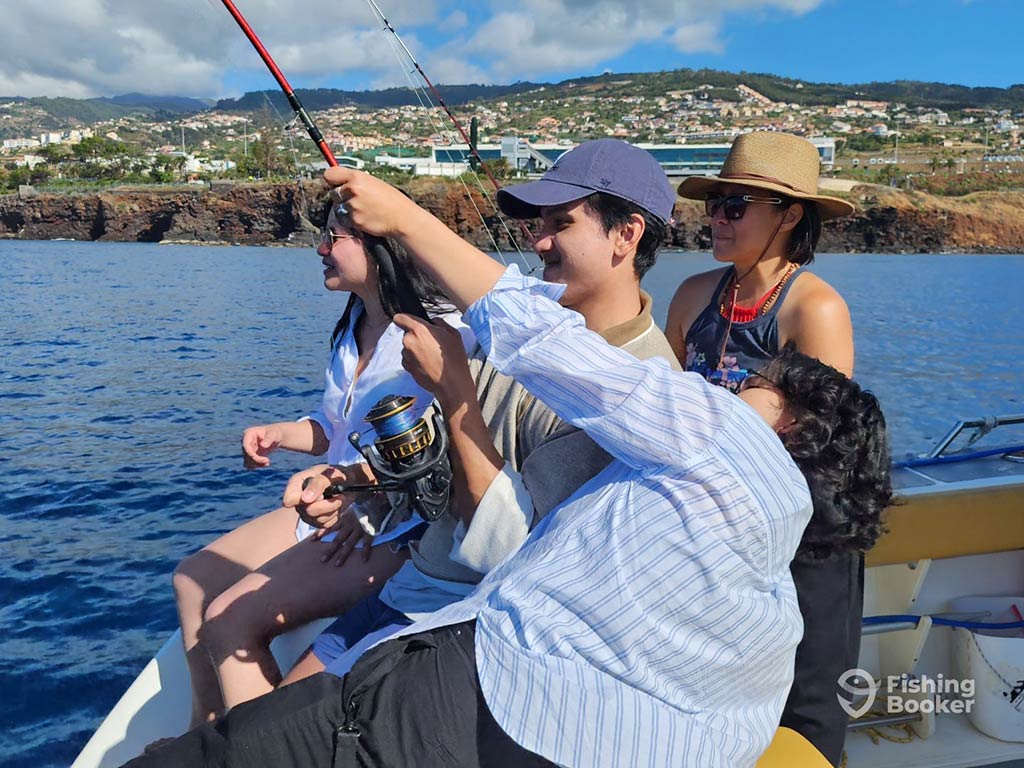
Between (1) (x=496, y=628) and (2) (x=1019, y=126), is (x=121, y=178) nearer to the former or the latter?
(1) (x=496, y=628)

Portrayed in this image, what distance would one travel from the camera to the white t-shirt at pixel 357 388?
2330mm

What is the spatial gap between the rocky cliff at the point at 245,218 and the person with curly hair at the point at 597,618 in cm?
6125

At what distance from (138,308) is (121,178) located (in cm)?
7191

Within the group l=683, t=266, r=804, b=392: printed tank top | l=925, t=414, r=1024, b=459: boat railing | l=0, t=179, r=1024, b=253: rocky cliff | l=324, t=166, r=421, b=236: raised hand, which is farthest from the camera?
l=0, t=179, r=1024, b=253: rocky cliff

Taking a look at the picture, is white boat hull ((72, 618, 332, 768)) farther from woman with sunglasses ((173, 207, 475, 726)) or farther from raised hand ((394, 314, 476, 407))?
raised hand ((394, 314, 476, 407))

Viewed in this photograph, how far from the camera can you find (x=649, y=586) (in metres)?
1.42

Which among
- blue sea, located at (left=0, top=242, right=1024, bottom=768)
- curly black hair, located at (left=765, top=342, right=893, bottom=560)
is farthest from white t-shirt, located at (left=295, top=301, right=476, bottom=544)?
blue sea, located at (left=0, top=242, right=1024, bottom=768)

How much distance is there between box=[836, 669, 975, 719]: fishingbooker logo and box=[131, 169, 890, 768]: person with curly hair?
1.33 meters

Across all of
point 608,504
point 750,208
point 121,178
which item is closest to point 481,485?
point 608,504

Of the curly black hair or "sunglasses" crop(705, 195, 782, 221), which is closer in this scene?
the curly black hair

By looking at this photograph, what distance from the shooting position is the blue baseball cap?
197 centimetres

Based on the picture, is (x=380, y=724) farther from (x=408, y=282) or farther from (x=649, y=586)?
(x=408, y=282)

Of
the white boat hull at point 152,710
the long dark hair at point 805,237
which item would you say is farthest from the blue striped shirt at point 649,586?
the long dark hair at point 805,237

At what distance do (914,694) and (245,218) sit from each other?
230ft
